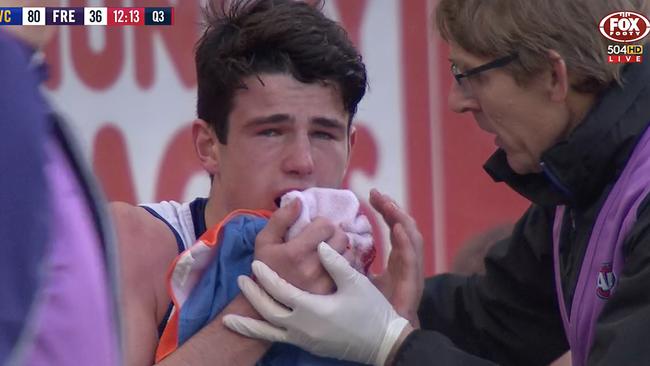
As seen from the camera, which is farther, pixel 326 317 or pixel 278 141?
pixel 278 141

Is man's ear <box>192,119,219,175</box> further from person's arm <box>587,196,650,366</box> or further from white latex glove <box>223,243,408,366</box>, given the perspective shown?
person's arm <box>587,196,650,366</box>

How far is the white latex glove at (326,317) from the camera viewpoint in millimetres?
1549

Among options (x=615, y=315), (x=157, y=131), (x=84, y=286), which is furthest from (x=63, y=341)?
(x=157, y=131)

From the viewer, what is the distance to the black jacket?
1485mm

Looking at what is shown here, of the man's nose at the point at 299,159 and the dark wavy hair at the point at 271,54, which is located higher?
the dark wavy hair at the point at 271,54

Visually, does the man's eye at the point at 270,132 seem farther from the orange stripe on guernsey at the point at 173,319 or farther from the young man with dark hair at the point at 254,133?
the orange stripe on guernsey at the point at 173,319

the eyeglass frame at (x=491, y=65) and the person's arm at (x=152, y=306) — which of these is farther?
the eyeglass frame at (x=491, y=65)

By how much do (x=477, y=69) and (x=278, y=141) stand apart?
38 centimetres

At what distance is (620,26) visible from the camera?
178 cm

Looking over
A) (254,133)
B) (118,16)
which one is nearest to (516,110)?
(254,133)

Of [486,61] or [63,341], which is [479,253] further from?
[63,341]

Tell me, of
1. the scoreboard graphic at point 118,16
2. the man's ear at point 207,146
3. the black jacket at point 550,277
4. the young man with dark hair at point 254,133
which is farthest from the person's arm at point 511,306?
the scoreboard graphic at point 118,16

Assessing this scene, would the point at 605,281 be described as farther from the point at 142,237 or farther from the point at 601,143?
the point at 142,237

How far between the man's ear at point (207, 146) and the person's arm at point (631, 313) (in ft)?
2.23
